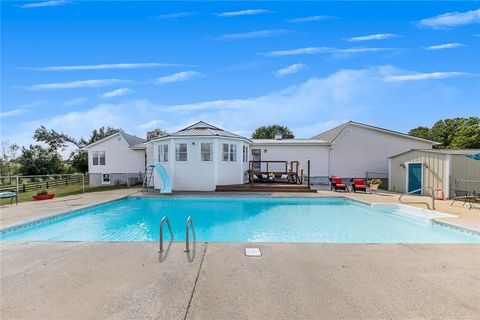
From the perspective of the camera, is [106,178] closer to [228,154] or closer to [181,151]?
[181,151]

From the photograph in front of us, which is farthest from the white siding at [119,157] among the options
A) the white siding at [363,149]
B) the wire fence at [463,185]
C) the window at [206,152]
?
the wire fence at [463,185]

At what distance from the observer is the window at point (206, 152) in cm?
1508

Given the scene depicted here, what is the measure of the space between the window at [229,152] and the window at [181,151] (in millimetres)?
2446

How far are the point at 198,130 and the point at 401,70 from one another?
1309 cm

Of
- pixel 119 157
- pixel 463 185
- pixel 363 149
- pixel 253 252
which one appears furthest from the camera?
pixel 119 157

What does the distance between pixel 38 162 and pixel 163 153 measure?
880 inches

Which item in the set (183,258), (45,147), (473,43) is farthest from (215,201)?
(45,147)

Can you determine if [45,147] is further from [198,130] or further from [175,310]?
[175,310]

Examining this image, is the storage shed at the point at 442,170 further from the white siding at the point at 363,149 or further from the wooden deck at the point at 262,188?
the wooden deck at the point at 262,188

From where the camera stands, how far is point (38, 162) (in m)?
28.5

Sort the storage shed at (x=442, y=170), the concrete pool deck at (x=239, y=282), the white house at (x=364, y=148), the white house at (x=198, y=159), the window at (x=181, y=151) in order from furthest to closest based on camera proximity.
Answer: the white house at (x=364, y=148) < the window at (x=181, y=151) < the white house at (x=198, y=159) < the storage shed at (x=442, y=170) < the concrete pool deck at (x=239, y=282)

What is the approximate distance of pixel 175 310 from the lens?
2879 millimetres

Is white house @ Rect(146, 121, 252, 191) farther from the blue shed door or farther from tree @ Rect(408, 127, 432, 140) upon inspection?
tree @ Rect(408, 127, 432, 140)

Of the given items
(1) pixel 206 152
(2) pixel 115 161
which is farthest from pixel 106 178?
(1) pixel 206 152
